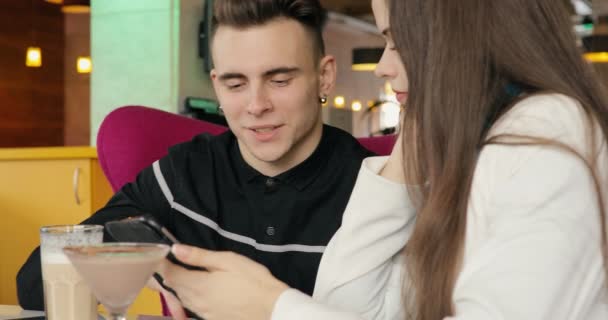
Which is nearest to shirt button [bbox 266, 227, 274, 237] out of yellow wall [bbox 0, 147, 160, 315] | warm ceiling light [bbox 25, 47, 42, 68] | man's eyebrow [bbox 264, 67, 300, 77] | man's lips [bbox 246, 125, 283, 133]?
man's lips [bbox 246, 125, 283, 133]

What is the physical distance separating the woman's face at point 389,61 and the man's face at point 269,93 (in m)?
0.55

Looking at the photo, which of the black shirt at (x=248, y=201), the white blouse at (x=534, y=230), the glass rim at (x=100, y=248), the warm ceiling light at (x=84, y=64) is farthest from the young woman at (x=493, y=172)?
the warm ceiling light at (x=84, y=64)

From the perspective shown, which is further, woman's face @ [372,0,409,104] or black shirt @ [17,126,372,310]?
black shirt @ [17,126,372,310]

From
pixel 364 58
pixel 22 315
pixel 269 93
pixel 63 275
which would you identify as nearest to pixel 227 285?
pixel 63 275

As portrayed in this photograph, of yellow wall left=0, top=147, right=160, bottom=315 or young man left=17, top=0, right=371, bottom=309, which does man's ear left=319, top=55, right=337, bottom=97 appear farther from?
yellow wall left=0, top=147, right=160, bottom=315

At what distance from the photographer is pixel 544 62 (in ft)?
3.18

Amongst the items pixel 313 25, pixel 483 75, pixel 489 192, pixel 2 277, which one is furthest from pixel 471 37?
pixel 2 277

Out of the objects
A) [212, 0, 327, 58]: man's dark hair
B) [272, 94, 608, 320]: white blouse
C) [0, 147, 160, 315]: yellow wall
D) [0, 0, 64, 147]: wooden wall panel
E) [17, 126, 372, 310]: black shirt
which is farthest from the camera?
[0, 0, 64, 147]: wooden wall panel

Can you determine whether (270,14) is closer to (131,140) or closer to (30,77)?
(131,140)

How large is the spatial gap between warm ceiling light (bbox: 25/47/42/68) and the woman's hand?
8.31 meters

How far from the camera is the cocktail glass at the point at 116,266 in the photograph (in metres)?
0.90

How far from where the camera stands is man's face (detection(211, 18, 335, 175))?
67.4 inches

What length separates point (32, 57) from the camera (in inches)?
343

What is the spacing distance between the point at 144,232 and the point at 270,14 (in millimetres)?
895
